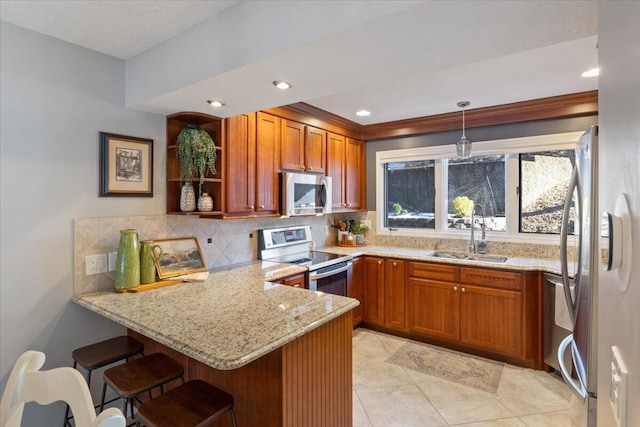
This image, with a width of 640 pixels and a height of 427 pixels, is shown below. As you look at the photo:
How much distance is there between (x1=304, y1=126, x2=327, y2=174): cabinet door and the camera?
11.1 feet

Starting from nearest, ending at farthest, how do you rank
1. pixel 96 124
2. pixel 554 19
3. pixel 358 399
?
1. pixel 554 19
2. pixel 96 124
3. pixel 358 399

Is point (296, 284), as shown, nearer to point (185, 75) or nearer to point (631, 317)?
point (185, 75)

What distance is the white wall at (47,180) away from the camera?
1.76 m

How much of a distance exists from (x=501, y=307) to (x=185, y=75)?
3.02 m

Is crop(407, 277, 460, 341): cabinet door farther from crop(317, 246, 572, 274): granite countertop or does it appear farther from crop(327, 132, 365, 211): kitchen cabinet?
crop(327, 132, 365, 211): kitchen cabinet

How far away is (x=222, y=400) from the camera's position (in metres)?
1.43

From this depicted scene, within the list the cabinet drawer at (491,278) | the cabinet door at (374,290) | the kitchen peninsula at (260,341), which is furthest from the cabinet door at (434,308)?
the kitchen peninsula at (260,341)

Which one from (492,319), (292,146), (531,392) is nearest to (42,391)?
(292,146)

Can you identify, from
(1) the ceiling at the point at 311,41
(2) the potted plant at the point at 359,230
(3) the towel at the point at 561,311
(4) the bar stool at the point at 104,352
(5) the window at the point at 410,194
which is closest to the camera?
(1) the ceiling at the point at 311,41

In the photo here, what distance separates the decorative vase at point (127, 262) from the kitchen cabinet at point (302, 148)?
1431 millimetres

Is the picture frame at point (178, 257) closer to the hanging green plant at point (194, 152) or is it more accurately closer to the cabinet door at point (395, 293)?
the hanging green plant at point (194, 152)

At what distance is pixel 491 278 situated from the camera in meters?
2.99

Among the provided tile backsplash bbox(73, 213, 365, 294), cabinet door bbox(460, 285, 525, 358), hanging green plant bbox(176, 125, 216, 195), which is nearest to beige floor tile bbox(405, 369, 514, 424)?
cabinet door bbox(460, 285, 525, 358)

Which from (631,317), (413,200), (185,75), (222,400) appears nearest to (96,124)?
(185,75)
